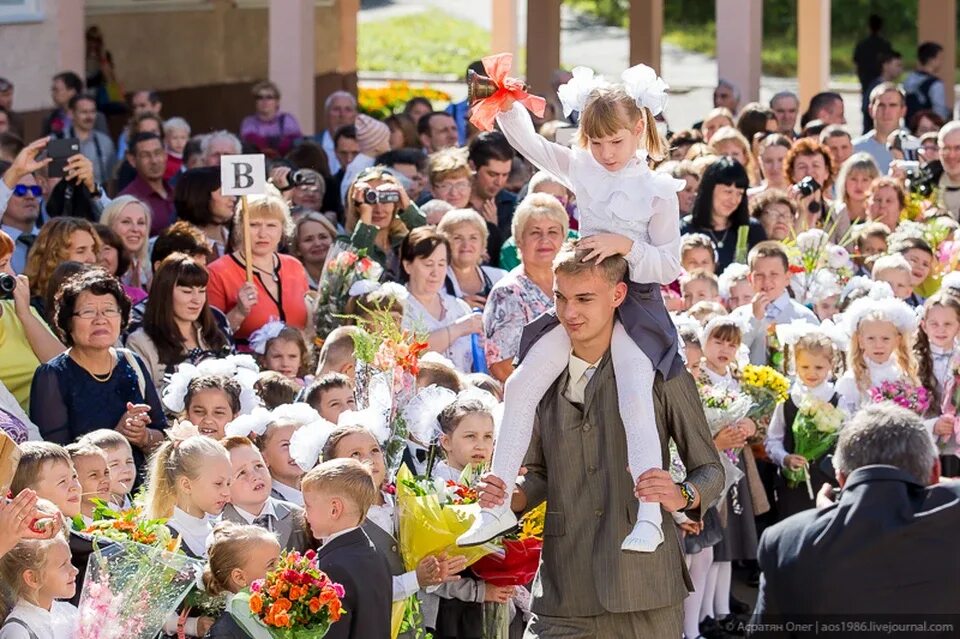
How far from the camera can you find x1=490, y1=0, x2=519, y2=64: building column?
23891mm

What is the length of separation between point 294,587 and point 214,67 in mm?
17971

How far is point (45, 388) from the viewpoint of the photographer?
804 centimetres

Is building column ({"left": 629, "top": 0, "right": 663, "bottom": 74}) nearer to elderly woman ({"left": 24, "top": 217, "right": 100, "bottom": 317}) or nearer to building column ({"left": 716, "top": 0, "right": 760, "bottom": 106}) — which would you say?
building column ({"left": 716, "top": 0, "right": 760, "bottom": 106})

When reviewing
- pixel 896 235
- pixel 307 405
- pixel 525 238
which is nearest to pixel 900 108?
pixel 896 235

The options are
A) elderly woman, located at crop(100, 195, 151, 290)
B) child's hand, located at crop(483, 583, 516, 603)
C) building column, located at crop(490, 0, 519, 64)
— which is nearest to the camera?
child's hand, located at crop(483, 583, 516, 603)

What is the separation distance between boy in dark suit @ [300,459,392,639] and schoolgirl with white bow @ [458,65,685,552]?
470 mm

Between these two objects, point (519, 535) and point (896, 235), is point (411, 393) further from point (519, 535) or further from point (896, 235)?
point (896, 235)

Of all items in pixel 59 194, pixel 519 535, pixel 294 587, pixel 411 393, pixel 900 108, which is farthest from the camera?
pixel 900 108

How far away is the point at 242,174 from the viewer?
31.9 feet

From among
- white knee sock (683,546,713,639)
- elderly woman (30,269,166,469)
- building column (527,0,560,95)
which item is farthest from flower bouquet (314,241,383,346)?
building column (527,0,560,95)

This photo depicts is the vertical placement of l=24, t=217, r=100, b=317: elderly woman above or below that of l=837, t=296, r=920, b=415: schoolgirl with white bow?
above

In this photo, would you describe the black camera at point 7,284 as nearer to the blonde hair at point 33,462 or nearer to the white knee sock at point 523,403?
the blonde hair at point 33,462

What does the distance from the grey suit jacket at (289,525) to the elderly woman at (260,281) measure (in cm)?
243

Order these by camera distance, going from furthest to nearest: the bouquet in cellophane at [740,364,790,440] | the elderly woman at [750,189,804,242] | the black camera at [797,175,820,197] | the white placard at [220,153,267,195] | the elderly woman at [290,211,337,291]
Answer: the black camera at [797,175,820,197] → the elderly woman at [750,189,804,242] → the elderly woman at [290,211,337,291] → the white placard at [220,153,267,195] → the bouquet in cellophane at [740,364,790,440]
